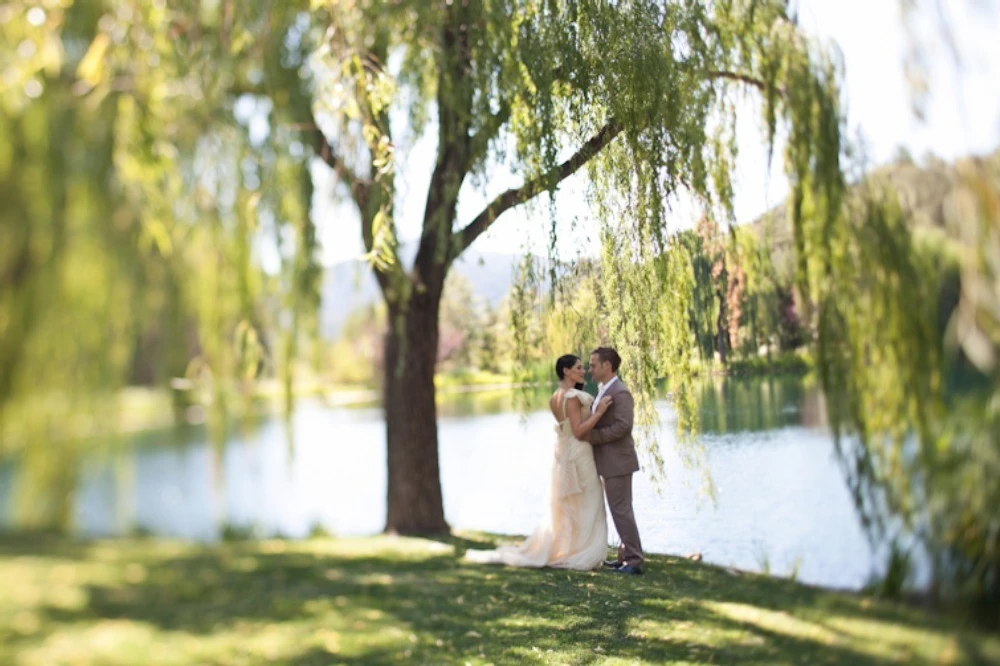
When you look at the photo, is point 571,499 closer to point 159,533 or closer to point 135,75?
point 159,533

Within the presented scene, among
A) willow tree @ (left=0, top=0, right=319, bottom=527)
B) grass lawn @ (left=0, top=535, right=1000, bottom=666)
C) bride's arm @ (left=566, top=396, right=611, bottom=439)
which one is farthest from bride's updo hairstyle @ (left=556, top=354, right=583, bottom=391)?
willow tree @ (left=0, top=0, right=319, bottom=527)

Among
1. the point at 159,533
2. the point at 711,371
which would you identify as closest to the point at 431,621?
the point at 159,533

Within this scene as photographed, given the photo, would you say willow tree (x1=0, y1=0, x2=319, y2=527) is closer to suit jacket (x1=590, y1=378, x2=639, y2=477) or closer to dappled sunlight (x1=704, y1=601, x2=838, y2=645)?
dappled sunlight (x1=704, y1=601, x2=838, y2=645)


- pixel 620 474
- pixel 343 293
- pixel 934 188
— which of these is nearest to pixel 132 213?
pixel 343 293

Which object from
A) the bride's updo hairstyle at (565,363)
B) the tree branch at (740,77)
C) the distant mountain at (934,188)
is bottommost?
the bride's updo hairstyle at (565,363)

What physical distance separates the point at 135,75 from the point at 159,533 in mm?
2675

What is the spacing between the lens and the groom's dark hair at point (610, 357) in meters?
4.63

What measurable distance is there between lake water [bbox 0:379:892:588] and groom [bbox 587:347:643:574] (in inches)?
2.9

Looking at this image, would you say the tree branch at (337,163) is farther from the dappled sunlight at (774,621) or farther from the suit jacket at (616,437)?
the dappled sunlight at (774,621)

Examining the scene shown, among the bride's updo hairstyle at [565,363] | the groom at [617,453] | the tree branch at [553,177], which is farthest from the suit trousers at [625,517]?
the tree branch at [553,177]

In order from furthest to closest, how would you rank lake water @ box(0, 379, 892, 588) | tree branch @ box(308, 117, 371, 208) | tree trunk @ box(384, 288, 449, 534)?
tree trunk @ box(384, 288, 449, 534) < tree branch @ box(308, 117, 371, 208) < lake water @ box(0, 379, 892, 588)

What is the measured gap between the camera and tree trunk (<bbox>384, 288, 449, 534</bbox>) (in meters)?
6.77

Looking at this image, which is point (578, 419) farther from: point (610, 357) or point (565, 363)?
point (610, 357)

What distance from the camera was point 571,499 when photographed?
5.09 metres
